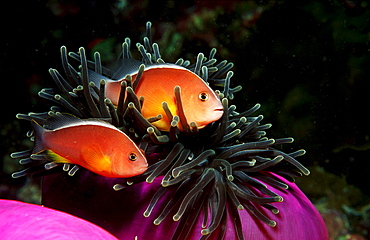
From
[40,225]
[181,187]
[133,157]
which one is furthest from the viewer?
[181,187]

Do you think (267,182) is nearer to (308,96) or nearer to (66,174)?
(66,174)

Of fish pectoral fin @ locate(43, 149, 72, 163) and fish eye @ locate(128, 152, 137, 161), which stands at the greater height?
fish pectoral fin @ locate(43, 149, 72, 163)

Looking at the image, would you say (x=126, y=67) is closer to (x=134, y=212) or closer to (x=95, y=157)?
(x=95, y=157)

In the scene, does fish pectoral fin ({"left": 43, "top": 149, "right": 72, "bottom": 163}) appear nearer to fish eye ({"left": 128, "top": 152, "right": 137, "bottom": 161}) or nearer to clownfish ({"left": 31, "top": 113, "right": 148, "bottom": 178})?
clownfish ({"left": 31, "top": 113, "right": 148, "bottom": 178})

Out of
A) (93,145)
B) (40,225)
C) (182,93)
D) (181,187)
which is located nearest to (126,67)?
(182,93)

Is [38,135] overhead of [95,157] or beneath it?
overhead

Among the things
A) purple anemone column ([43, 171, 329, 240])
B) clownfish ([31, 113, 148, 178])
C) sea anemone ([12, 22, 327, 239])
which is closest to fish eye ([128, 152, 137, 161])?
clownfish ([31, 113, 148, 178])
